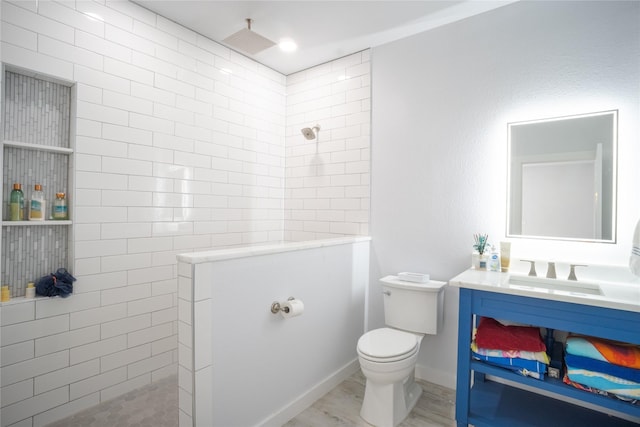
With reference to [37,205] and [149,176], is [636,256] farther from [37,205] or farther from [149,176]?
[37,205]

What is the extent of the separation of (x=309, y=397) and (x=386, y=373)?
2.07 ft

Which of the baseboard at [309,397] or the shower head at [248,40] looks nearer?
the baseboard at [309,397]

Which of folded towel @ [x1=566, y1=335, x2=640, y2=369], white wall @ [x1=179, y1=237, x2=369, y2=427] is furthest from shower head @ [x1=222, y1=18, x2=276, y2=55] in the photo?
folded towel @ [x1=566, y1=335, x2=640, y2=369]

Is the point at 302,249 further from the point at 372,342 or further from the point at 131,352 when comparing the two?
the point at 131,352

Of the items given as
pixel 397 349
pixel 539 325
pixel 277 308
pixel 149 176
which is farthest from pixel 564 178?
pixel 149 176

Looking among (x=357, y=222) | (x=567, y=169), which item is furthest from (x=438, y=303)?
(x=567, y=169)

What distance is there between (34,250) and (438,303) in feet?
8.67

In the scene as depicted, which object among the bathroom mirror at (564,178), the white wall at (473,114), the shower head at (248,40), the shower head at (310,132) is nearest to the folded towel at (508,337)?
the white wall at (473,114)

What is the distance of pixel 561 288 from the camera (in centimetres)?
194

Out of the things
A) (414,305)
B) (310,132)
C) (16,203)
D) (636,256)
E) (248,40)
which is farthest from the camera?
(310,132)

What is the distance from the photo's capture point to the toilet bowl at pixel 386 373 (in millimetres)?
1928

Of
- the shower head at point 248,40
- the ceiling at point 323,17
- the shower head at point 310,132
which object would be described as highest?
the ceiling at point 323,17

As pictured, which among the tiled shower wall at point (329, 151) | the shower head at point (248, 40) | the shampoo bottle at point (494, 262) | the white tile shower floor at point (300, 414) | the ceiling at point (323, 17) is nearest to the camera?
the white tile shower floor at point (300, 414)

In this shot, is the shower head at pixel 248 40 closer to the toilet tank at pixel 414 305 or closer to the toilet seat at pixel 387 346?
the toilet tank at pixel 414 305
